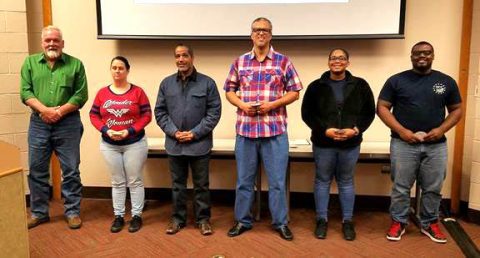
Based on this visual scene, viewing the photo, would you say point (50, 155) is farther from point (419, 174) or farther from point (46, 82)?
point (419, 174)

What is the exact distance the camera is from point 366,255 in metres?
2.97

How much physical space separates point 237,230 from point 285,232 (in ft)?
1.13

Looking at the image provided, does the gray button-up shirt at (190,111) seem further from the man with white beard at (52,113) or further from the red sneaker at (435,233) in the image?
the red sneaker at (435,233)

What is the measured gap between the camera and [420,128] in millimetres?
3070

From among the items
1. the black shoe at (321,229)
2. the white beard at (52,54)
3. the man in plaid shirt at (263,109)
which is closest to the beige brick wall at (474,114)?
the black shoe at (321,229)

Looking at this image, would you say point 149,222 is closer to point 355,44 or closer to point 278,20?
→ point 278,20

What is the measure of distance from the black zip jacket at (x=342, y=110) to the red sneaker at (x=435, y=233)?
80 cm

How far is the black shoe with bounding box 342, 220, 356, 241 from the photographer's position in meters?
3.22

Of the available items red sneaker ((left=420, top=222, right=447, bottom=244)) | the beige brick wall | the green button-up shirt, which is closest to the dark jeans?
the green button-up shirt

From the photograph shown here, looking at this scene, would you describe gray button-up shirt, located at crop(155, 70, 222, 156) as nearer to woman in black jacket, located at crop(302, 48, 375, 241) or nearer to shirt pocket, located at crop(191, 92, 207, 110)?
shirt pocket, located at crop(191, 92, 207, 110)

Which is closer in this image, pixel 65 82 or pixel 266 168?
pixel 266 168

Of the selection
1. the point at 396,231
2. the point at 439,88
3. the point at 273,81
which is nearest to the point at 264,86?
the point at 273,81

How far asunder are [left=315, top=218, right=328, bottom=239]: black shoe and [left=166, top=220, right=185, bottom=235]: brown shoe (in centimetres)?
100

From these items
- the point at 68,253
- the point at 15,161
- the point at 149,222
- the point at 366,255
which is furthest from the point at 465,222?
the point at 15,161
